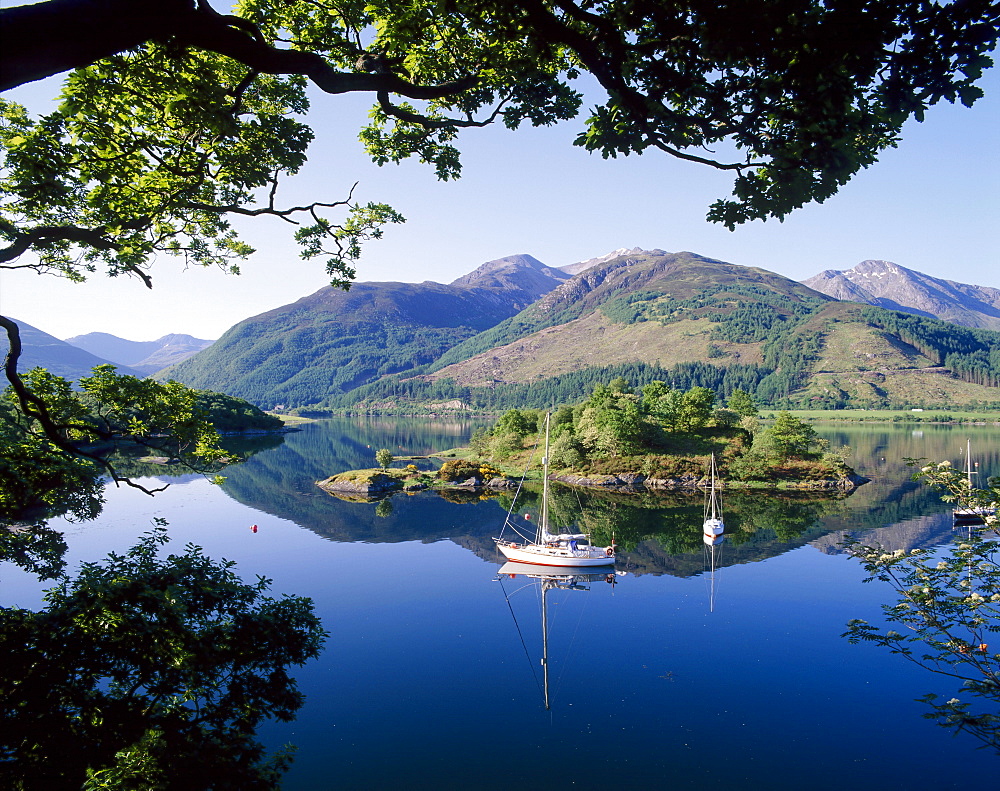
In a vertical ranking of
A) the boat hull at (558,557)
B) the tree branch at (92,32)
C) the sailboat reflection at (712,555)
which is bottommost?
the sailboat reflection at (712,555)

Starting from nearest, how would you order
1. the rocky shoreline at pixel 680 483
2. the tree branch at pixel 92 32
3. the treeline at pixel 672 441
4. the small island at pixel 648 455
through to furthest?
the tree branch at pixel 92 32 → the rocky shoreline at pixel 680 483 → the small island at pixel 648 455 → the treeline at pixel 672 441

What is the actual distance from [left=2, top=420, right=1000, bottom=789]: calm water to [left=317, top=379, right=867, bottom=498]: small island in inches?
749

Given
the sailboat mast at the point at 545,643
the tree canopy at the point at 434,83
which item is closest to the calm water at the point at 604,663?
the sailboat mast at the point at 545,643

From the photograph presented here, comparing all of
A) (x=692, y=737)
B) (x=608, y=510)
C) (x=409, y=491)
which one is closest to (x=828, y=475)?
(x=608, y=510)

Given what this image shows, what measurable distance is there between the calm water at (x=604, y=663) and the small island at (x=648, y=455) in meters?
19.0

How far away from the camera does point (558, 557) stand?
Answer: 120ft

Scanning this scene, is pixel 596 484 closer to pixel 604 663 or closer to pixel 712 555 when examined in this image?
pixel 712 555

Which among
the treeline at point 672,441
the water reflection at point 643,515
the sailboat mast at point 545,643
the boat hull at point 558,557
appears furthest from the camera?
the treeline at point 672,441

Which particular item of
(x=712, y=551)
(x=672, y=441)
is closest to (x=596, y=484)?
(x=672, y=441)

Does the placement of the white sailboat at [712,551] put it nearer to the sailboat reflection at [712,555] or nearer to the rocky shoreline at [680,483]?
the sailboat reflection at [712,555]

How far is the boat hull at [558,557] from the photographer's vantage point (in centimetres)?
3659

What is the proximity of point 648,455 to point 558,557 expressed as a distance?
147 feet

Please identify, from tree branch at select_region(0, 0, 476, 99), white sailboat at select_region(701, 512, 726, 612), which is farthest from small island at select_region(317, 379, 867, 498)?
tree branch at select_region(0, 0, 476, 99)

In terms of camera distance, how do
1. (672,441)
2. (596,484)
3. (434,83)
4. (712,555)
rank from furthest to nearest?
(672,441) < (596,484) < (712,555) < (434,83)
